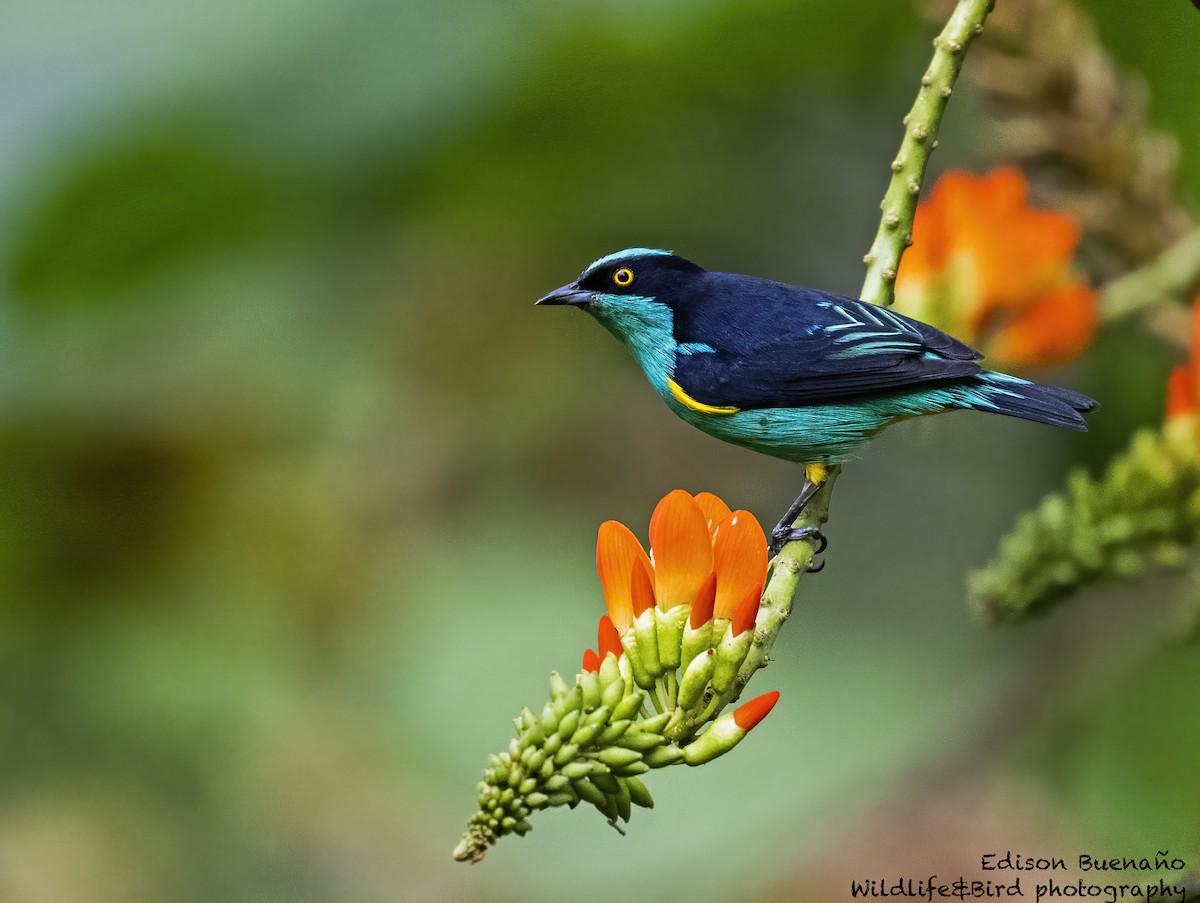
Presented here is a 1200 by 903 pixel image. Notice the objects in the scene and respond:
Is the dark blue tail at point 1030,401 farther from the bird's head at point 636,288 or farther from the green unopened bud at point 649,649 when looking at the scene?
the green unopened bud at point 649,649

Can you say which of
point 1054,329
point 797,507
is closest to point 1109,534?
point 1054,329

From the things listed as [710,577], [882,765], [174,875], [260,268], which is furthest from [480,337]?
[710,577]

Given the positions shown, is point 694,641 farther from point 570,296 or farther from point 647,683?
point 570,296

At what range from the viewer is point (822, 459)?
5.77 feet

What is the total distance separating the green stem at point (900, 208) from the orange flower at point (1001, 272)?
1.20ft

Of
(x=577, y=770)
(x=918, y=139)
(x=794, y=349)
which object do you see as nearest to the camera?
(x=577, y=770)

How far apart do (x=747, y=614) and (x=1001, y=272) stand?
0.84 metres

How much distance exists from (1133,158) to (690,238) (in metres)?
2.03

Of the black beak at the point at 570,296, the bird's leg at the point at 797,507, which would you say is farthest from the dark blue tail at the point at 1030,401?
the black beak at the point at 570,296

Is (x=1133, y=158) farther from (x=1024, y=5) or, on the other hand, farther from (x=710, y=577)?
(x=710, y=577)

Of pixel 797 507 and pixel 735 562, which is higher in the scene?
pixel 797 507

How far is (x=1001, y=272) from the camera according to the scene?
65.7 inches

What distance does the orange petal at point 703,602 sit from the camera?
112 centimetres

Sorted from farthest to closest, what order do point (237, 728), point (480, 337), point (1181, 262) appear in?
point (480, 337) < point (237, 728) < point (1181, 262)
